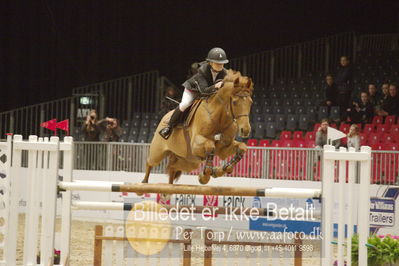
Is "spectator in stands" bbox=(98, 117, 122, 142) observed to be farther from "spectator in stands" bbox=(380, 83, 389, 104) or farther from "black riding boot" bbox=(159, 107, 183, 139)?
"black riding boot" bbox=(159, 107, 183, 139)

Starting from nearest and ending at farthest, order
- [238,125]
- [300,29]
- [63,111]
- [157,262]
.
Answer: [157,262], [238,125], [63,111], [300,29]

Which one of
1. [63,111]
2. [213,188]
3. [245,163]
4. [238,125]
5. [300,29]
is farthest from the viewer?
[300,29]

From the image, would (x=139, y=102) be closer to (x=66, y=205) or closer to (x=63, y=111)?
(x=63, y=111)

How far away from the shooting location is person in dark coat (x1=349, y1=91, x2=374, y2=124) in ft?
36.7

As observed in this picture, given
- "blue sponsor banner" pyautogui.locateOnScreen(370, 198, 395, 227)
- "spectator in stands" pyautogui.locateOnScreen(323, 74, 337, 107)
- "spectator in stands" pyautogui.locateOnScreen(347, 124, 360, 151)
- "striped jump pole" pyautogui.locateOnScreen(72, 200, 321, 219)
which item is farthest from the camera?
"spectator in stands" pyautogui.locateOnScreen(323, 74, 337, 107)

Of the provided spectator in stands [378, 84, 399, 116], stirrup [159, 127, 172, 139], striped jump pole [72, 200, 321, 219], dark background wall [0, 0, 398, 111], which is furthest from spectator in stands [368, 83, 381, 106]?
striped jump pole [72, 200, 321, 219]

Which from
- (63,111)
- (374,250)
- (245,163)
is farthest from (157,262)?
(63,111)

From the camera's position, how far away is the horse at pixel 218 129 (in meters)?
5.81

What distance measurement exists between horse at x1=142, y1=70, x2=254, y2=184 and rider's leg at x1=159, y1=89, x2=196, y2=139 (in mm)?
76

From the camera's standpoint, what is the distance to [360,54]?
14.4 meters

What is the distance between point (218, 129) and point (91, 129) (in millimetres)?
6432

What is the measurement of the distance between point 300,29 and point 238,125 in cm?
995

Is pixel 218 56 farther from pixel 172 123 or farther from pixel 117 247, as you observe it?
pixel 117 247

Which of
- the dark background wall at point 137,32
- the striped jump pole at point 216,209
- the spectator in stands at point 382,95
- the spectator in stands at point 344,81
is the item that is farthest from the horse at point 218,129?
the dark background wall at point 137,32
